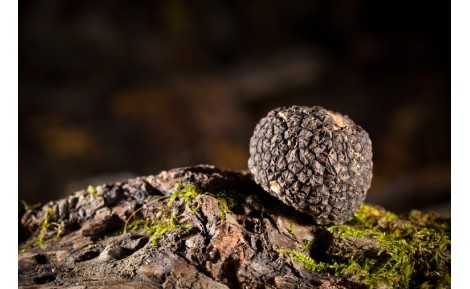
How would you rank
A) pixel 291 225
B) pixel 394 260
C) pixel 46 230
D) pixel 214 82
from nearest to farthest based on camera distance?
pixel 394 260, pixel 291 225, pixel 46 230, pixel 214 82

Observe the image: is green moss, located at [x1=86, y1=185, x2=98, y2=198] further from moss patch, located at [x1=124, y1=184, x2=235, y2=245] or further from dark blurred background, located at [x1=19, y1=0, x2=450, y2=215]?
dark blurred background, located at [x1=19, y1=0, x2=450, y2=215]

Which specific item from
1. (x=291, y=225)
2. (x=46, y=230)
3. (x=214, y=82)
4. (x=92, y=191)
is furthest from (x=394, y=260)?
(x=214, y=82)

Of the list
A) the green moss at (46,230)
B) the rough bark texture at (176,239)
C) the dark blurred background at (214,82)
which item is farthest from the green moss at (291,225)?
the dark blurred background at (214,82)

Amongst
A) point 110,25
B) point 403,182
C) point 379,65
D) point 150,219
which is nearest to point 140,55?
point 110,25

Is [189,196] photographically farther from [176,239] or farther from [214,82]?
[214,82]

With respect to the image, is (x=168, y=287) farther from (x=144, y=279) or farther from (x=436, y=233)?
(x=436, y=233)

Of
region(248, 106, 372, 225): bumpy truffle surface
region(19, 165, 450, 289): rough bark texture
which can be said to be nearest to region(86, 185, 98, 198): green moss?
region(19, 165, 450, 289): rough bark texture

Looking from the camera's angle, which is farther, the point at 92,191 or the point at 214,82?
the point at 214,82

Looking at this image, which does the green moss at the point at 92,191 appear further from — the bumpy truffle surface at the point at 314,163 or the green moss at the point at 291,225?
the green moss at the point at 291,225
